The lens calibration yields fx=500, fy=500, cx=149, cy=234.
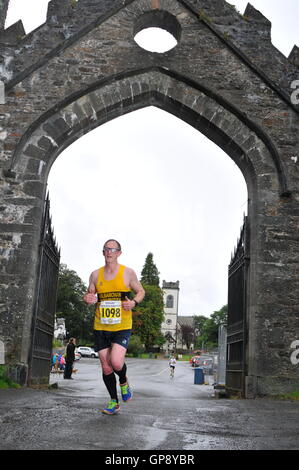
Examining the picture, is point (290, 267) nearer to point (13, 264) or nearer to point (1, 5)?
point (13, 264)

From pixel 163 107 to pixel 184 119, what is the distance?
20.1 inches

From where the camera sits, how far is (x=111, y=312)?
15.5 feet

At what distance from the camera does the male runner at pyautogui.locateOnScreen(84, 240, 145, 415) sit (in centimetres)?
468

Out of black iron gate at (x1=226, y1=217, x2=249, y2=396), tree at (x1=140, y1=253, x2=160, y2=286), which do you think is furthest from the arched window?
black iron gate at (x1=226, y1=217, x2=249, y2=396)

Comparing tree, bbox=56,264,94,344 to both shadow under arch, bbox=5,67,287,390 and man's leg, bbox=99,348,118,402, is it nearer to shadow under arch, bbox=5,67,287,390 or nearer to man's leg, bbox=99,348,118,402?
shadow under arch, bbox=5,67,287,390

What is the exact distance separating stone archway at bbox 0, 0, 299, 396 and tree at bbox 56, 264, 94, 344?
5643 cm

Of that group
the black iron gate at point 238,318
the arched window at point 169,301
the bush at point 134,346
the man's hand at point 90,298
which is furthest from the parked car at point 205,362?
the arched window at point 169,301

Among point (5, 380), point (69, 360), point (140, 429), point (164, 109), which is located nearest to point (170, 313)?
point (69, 360)

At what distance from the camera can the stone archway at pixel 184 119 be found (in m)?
8.56

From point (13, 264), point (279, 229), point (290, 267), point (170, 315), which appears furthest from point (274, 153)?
point (170, 315)

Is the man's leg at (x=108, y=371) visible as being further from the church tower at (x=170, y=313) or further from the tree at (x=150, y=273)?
the church tower at (x=170, y=313)

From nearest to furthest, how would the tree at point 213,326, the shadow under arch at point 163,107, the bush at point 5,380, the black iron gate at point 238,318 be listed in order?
the bush at point 5,380, the black iron gate at point 238,318, the shadow under arch at point 163,107, the tree at point 213,326

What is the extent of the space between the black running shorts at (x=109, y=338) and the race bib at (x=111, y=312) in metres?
0.12

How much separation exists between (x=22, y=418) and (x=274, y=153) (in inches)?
278
